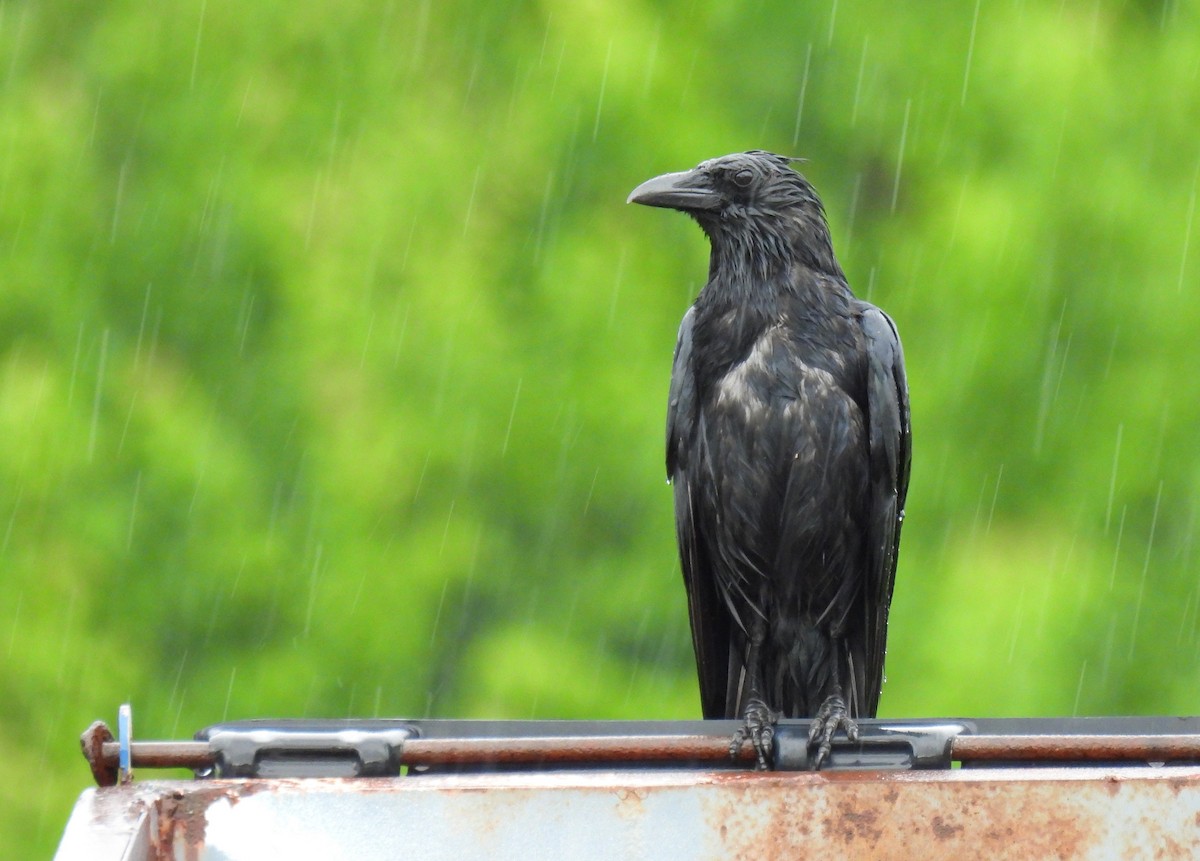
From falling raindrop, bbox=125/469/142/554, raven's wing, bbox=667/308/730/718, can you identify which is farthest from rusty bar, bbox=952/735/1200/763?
falling raindrop, bbox=125/469/142/554

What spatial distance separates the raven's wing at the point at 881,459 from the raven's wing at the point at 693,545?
1.44 ft

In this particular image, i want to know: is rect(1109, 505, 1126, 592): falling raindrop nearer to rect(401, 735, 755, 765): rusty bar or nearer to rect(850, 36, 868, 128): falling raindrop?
rect(850, 36, 868, 128): falling raindrop

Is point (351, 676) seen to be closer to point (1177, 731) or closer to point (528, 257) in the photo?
point (528, 257)

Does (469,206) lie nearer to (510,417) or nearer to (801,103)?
(510,417)

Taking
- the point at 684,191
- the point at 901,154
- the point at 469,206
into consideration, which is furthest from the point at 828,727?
the point at 469,206

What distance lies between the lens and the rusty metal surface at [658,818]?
1.94m

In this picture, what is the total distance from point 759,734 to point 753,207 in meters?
1.86

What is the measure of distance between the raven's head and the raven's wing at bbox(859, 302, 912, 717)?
0.97 feet


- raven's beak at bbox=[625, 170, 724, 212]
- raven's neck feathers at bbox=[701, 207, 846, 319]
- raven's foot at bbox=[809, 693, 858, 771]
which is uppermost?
raven's beak at bbox=[625, 170, 724, 212]

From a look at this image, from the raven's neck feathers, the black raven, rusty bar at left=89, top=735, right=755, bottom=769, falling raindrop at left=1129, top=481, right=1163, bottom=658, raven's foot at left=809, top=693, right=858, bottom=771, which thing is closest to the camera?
rusty bar at left=89, top=735, right=755, bottom=769

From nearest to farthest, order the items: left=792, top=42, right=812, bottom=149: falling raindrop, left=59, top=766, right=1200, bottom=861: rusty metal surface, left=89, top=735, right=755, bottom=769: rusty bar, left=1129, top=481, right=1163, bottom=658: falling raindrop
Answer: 1. left=59, top=766, right=1200, bottom=861: rusty metal surface
2. left=89, top=735, right=755, bottom=769: rusty bar
3. left=1129, top=481, right=1163, bottom=658: falling raindrop
4. left=792, top=42, right=812, bottom=149: falling raindrop

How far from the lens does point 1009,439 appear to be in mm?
6398

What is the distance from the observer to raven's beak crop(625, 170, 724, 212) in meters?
4.52

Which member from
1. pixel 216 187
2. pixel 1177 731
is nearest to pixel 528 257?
pixel 216 187
